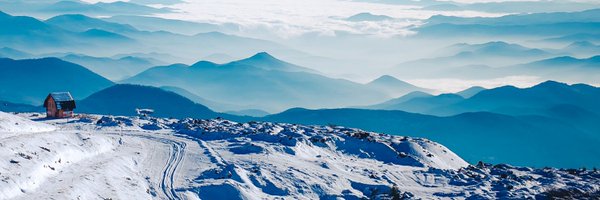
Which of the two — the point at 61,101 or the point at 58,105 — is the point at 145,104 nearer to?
the point at 61,101

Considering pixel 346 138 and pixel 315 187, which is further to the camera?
pixel 346 138

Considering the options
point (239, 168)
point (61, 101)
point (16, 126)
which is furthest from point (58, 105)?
point (239, 168)

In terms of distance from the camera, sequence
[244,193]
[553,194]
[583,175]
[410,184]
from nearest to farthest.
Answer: [244,193]
[553,194]
[410,184]
[583,175]

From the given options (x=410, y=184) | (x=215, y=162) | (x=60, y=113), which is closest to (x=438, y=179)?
(x=410, y=184)

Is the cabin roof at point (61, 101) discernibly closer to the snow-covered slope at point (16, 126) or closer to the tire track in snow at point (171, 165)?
the snow-covered slope at point (16, 126)

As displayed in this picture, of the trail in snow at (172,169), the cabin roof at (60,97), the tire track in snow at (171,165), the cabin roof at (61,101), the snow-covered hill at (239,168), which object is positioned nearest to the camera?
the snow-covered hill at (239,168)

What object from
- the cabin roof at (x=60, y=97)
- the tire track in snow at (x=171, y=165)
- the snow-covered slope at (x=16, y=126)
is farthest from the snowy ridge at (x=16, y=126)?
the cabin roof at (x=60, y=97)

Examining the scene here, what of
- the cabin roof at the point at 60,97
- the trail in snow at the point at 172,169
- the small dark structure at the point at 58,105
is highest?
the cabin roof at the point at 60,97

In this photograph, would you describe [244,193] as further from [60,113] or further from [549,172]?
[60,113]

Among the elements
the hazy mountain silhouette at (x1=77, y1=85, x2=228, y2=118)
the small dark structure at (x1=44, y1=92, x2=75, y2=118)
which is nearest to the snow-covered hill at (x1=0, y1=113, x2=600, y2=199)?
the small dark structure at (x1=44, y1=92, x2=75, y2=118)
